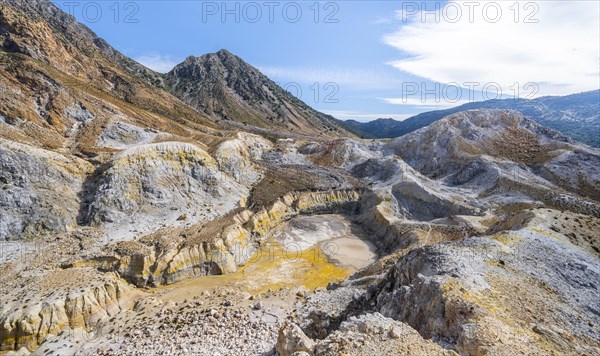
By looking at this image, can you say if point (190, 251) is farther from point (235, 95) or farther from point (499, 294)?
point (235, 95)

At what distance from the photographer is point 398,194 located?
4406cm

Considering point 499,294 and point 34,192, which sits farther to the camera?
point 34,192

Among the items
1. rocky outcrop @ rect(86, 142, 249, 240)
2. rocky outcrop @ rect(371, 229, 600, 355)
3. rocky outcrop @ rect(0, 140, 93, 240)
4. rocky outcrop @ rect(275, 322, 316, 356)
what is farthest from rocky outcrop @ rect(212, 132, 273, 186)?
rocky outcrop @ rect(275, 322, 316, 356)

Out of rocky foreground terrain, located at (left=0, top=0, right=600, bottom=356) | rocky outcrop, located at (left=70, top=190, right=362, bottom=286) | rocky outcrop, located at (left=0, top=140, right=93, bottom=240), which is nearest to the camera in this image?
rocky foreground terrain, located at (left=0, top=0, right=600, bottom=356)

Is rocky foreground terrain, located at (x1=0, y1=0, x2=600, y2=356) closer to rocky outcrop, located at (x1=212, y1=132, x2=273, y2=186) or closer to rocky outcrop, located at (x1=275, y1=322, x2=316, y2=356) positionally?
rocky outcrop, located at (x1=275, y1=322, x2=316, y2=356)

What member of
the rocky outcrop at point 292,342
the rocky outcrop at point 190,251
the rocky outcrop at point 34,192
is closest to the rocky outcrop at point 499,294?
the rocky outcrop at point 292,342

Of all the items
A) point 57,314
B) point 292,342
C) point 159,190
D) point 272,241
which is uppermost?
point 159,190

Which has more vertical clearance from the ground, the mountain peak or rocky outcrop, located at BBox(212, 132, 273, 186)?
the mountain peak

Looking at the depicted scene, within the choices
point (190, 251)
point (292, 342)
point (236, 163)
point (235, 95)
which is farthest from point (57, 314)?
point (235, 95)

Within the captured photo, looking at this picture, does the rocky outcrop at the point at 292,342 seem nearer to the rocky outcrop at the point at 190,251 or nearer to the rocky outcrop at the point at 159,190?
the rocky outcrop at the point at 190,251

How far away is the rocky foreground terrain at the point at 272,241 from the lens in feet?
39.7

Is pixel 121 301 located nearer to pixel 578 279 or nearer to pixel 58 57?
pixel 578 279

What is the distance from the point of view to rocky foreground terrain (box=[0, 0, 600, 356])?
1210cm

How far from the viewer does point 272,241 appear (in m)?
35.1
